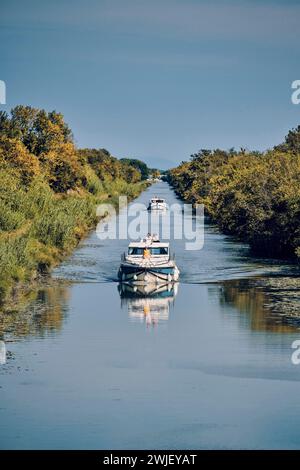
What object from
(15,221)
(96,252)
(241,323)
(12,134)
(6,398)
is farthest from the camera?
(12,134)

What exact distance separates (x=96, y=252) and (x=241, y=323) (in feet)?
79.5

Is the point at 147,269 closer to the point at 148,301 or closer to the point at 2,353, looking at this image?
the point at 148,301

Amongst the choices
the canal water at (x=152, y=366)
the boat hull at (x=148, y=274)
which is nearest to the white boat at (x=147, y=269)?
the boat hull at (x=148, y=274)

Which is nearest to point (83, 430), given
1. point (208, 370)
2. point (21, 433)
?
point (21, 433)

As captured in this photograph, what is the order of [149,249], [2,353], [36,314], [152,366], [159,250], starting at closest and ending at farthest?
[152,366], [2,353], [36,314], [149,249], [159,250]

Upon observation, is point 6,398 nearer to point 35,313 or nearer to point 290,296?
point 35,313

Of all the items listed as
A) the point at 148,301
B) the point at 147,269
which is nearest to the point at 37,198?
the point at 147,269

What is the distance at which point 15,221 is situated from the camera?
50562 mm
